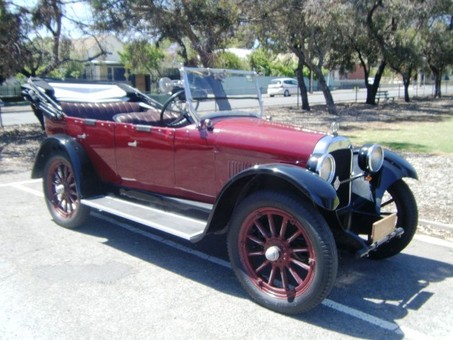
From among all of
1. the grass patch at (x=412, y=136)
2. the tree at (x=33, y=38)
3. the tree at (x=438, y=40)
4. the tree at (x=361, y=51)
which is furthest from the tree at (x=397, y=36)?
the tree at (x=33, y=38)

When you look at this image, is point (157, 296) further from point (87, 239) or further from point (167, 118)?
point (167, 118)

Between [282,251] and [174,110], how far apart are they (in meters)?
2.13

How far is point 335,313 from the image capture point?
12.2 feet

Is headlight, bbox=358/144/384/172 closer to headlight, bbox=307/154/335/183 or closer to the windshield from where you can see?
headlight, bbox=307/154/335/183

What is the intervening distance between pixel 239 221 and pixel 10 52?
38.8 ft

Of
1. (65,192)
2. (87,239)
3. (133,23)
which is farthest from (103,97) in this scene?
(133,23)

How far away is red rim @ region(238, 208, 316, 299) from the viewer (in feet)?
11.9

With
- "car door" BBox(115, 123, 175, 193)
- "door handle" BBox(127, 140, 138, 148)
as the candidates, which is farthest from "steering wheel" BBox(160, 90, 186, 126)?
"door handle" BBox(127, 140, 138, 148)

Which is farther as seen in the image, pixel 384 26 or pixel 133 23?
pixel 384 26

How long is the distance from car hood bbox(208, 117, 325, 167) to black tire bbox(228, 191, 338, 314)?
1.40 feet

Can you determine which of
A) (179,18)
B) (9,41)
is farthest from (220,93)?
(179,18)

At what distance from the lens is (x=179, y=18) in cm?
1518

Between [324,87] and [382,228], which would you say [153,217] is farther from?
[324,87]

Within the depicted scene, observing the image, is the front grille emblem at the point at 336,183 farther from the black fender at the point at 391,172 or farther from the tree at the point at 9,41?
the tree at the point at 9,41
